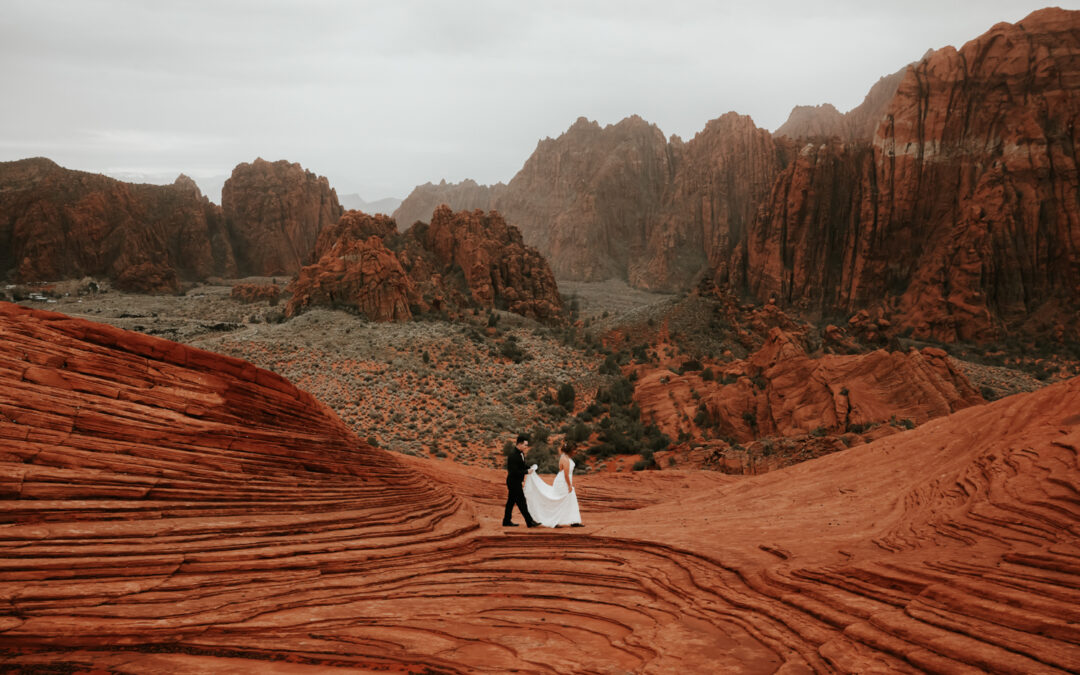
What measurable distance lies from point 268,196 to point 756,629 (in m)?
78.7

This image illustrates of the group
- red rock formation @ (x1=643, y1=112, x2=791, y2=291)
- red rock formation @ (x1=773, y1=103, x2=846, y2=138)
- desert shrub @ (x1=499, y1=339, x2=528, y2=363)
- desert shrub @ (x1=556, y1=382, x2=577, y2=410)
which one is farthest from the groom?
red rock formation @ (x1=773, y1=103, x2=846, y2=138)

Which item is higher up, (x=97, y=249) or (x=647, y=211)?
(x=647, y=211)

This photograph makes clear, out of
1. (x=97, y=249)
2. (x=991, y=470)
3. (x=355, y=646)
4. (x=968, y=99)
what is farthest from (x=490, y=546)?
(x=97, y=249)

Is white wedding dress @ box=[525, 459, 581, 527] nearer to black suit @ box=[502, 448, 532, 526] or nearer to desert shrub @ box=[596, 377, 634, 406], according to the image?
black suit @ box=[502, 448, 532, 526]

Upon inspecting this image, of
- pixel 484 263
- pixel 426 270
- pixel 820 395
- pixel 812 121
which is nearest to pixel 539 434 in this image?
pixel 820 395

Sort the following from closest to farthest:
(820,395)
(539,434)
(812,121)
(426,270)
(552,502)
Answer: (552,502), (820,395), (539,434), (426,270), (812,121)

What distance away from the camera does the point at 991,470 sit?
753cm

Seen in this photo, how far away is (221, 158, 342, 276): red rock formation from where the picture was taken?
7150cm

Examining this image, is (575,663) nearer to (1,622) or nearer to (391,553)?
(391,553)

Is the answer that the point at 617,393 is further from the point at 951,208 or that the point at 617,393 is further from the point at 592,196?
the point at 592,196

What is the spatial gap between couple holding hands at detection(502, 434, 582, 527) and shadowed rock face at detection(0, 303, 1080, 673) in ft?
1.42

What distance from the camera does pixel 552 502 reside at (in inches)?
370

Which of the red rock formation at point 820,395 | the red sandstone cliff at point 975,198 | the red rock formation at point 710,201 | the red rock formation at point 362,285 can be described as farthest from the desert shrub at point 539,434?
the red rock formation at point 710,201

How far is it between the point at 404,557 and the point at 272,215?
7395cm
